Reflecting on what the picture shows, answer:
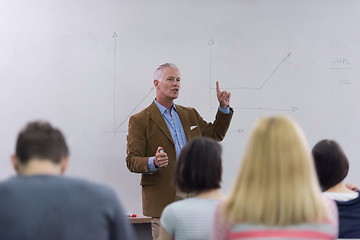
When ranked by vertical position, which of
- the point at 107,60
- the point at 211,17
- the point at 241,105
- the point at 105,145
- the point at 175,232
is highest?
the point at 211,17

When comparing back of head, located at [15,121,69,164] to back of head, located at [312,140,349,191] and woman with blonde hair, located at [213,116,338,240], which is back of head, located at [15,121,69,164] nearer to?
woman with blonde hair, located at [213,116,338,240]

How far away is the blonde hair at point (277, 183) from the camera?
1.59 meters

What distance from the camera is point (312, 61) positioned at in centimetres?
392

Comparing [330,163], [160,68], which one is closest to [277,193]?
[330,163]

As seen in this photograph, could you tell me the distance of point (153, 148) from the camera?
3.45 meters

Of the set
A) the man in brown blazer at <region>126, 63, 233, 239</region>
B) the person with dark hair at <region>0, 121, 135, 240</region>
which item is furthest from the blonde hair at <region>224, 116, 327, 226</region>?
the man in brown blazer at <region>126, 63, 233, 239</region>

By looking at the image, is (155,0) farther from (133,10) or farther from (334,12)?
(334,12)

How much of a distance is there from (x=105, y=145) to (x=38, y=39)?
75 centimetres

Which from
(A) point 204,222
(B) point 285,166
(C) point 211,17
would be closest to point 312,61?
(C) point 211,17

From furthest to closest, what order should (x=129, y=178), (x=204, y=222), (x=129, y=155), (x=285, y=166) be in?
1. (x=129, y=178)
2. (x=129, y=155)
3. (x=204, y=222)
4. (x=285, y=166)

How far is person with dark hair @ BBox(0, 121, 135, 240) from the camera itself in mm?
1596

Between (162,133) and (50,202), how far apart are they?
6.16 ft

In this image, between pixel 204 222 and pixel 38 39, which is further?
pixel 38 39

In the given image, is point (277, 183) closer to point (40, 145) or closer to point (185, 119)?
point (40, 145)
